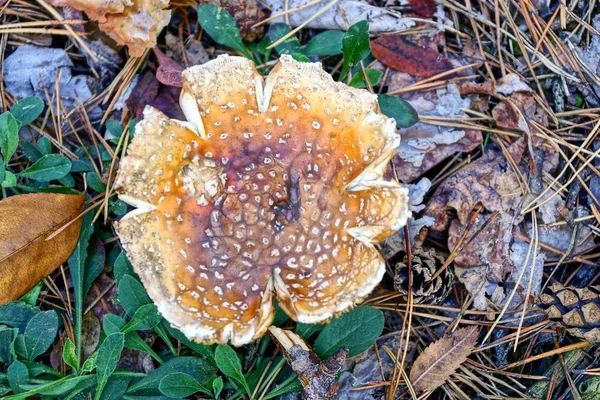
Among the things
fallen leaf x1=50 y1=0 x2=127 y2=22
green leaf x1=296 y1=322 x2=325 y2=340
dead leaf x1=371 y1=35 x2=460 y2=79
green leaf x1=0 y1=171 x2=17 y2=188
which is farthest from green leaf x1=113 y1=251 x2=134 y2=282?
dead leaf x1=371 y1=35 x2=460 y2=79

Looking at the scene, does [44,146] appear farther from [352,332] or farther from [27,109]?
[352,332]

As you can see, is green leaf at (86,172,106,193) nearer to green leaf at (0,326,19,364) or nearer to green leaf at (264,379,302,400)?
green leaf at (0,326,19,364)

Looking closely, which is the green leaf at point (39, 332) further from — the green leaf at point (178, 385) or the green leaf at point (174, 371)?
the green leaf at point (178, 385)

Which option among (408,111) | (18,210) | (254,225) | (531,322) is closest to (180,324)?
(254,225)

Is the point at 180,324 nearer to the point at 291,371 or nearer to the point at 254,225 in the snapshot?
the point at 254,225

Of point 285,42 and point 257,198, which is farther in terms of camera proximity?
point 285,42

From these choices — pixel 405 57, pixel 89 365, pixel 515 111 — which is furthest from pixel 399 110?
pixel 89 365

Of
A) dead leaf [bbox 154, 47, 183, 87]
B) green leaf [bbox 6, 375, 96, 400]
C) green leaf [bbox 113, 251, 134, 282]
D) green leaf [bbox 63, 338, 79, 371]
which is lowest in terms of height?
green leaf [bbox 6, 375, 96, 400]
